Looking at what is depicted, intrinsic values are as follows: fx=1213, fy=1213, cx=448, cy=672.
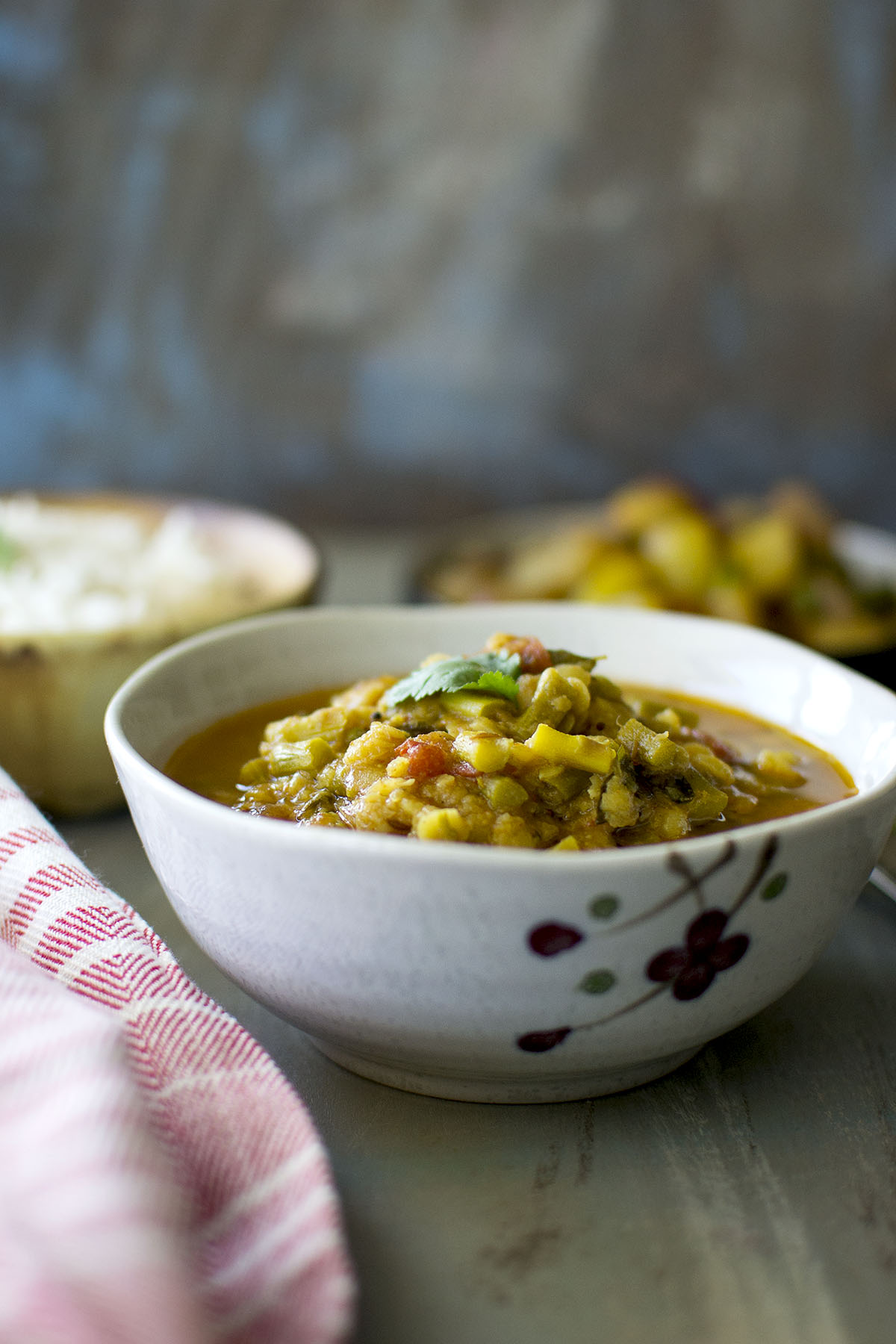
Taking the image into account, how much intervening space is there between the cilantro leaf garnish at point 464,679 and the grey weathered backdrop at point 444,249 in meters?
2.45

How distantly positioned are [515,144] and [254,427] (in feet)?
3.58

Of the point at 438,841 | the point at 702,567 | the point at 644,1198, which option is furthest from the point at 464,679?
the point at 702,567

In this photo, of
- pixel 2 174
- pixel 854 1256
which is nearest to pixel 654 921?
pixel 854 1256

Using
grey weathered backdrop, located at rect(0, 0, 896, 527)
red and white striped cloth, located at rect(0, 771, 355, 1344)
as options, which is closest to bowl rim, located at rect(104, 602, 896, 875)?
red and white striped cloth, located at rect(0, 771, 355, 1344)

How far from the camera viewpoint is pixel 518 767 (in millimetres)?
1146

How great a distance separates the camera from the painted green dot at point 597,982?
0.98 m

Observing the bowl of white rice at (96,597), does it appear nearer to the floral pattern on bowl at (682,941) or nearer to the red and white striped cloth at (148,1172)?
the red and white striped cloth at (148,1172)

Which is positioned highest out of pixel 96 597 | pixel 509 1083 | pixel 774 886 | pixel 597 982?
pixel 774 886

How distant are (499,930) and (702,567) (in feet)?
5.42

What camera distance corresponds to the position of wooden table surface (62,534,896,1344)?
3.03 feet

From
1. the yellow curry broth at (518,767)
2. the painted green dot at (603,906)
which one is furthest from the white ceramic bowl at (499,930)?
the yellow curry broth at (518,767)

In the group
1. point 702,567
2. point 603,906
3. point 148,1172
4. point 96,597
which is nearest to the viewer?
point 148,1172

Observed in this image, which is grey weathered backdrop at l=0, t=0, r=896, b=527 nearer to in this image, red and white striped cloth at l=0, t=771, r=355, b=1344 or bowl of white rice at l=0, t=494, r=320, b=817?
bowl of white rice at l=0, t=494, r=320, b=817

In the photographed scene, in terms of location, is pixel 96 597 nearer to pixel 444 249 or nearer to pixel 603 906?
pixel 603 906
